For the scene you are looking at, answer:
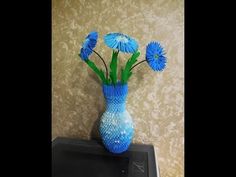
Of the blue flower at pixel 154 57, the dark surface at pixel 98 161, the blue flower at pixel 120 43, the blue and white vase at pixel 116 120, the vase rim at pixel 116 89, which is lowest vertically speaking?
the dark surface at pixel 98 161

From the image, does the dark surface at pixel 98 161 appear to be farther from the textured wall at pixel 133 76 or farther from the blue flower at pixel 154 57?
the blue flower at pixel 154 57

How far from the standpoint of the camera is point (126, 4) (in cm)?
106

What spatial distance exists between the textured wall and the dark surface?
0.38ft

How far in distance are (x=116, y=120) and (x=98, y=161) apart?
0.21 meters

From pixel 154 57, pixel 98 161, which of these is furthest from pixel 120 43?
pixel 98 161

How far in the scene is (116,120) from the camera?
35.2 inches

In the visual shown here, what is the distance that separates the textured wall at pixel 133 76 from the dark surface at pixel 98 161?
116mm

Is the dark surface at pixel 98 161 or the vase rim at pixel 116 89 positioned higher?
the vase rim at pixel 116 89

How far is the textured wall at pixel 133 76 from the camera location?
3.38 feet

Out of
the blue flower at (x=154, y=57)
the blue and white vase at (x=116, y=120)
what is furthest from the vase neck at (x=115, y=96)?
the blue flower at (x=154, y=57)

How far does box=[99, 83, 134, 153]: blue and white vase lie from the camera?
890 millimetres
